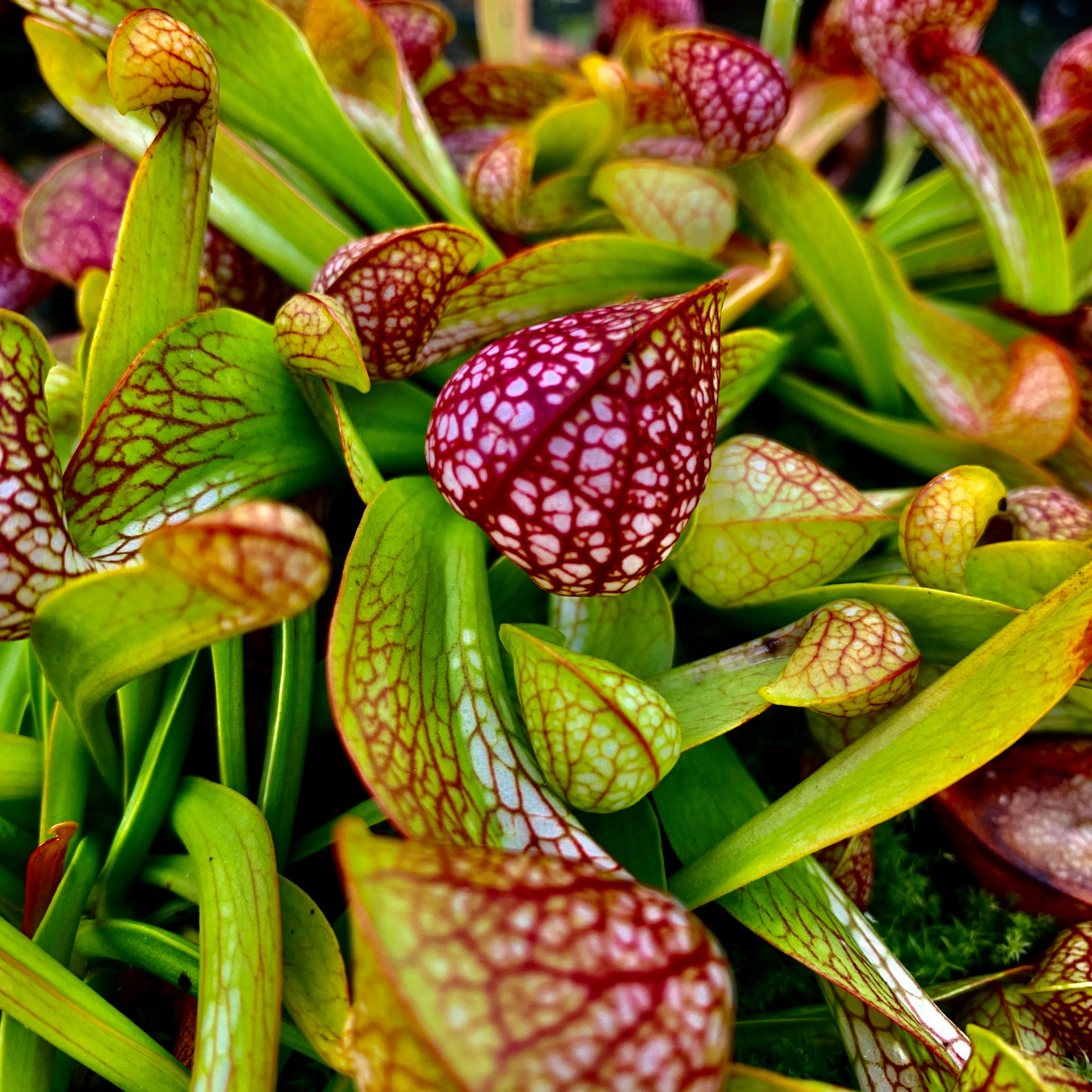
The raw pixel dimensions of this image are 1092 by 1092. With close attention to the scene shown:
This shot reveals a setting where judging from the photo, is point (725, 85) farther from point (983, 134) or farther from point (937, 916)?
point (937, 916)

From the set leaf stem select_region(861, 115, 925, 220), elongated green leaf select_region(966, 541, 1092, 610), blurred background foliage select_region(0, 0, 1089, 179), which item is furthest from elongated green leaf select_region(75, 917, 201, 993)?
leaf stem select_region(861, 115, 925, 220)

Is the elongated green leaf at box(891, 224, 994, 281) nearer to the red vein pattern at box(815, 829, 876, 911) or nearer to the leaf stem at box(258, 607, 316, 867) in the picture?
the red vein pattern at box(815, 829, 876, 911)

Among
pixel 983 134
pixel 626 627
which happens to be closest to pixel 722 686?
pixel 626 627

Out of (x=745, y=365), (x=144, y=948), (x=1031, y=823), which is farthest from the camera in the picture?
(x=745, y=365)

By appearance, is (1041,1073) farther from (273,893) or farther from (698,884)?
(273,893)

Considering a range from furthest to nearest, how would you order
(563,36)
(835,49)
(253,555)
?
(563,36), (835,49), (253,555)

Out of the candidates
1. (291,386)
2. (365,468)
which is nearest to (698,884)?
(365,468)

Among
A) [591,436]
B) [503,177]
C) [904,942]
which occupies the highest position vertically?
[503,177]

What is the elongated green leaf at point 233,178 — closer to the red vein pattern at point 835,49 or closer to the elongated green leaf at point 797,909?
the elongated green leaf at point 797,909
